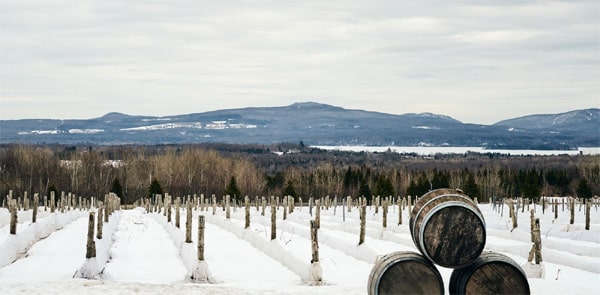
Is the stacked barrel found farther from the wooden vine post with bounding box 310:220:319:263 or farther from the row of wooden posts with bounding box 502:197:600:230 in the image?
the row of wooden posts with bounding box 502:197:600:230

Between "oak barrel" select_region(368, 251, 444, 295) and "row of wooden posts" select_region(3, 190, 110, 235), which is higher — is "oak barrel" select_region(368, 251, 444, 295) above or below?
above

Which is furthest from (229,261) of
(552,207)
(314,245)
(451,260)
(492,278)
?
(552,207)

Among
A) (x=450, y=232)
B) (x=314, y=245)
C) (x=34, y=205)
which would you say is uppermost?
(x=450, y=232)

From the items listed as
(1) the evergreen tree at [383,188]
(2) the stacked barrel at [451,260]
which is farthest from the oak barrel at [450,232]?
(1) the evergreen tree at [383,188]

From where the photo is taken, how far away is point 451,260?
39.1 feet

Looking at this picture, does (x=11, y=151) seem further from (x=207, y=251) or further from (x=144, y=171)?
(x=207, y=251)

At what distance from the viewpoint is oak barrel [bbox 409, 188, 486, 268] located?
11898 millimetres

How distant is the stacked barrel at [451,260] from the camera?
469 inches

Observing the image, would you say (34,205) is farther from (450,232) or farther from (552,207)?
(552,207)

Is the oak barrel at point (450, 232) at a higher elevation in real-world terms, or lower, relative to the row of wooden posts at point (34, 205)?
higher

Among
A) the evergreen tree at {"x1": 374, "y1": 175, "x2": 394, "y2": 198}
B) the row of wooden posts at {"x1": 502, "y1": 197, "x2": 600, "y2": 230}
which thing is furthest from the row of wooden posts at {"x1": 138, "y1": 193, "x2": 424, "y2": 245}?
the evergreen tree at {"x1": 374, "y1": 175, "x2": 394, "y2": 198}

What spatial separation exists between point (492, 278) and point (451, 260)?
2.47 ft

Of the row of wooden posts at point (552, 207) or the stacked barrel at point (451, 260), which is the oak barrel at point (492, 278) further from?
the row of wooden posts at point (552, 207)

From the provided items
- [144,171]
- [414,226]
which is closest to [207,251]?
[414,226]
